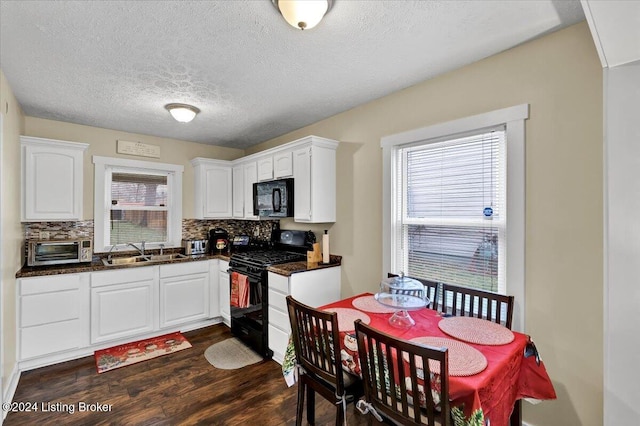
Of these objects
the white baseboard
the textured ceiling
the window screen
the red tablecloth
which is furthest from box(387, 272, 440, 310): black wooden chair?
the window screen

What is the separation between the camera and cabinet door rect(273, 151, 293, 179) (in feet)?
10.9

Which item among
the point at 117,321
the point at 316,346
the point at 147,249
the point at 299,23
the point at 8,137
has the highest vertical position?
the point at 299,23

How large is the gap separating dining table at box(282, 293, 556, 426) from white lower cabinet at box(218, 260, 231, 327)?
2.10 meters

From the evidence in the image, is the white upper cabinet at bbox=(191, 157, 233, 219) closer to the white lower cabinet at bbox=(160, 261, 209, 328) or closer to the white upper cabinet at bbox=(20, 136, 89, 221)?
the white lower cabinet at bbox=(160, 261, 209, 328)

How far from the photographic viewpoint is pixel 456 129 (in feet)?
7.36

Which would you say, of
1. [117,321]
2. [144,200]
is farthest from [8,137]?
[117,321]

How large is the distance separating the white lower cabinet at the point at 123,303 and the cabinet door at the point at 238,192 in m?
1.28

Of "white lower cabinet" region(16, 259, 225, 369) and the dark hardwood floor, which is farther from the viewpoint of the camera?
"white lower cabinet" region(16, 259, 225, 369)

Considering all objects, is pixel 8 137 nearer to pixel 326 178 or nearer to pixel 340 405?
pixel 326 178

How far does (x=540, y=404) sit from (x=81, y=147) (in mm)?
4637

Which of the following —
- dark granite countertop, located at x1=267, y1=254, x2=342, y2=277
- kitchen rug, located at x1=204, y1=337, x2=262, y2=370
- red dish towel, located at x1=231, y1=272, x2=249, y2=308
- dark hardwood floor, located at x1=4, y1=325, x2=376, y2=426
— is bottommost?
dark hardwood floor, located at x1=4, y1=325, x2=376, y2=426

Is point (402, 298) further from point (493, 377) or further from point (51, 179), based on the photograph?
point (51, 179)

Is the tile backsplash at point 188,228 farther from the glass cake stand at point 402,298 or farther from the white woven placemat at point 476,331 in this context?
the white woven placemat at point 476,331

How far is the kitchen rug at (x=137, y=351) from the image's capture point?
9.71 ft
